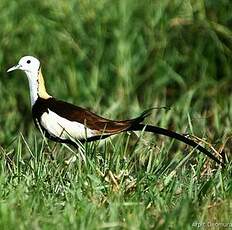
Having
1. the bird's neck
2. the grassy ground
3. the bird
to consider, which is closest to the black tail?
the bird

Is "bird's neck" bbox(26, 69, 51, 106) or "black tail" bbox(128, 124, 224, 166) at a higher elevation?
"bird's neck" bbox(26, 69, 51, 106)

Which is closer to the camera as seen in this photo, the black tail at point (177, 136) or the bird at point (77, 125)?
the black tail at point (177, 136)

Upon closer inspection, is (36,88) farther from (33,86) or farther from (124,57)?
(124,57)

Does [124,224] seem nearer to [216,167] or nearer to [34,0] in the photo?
[216,167]

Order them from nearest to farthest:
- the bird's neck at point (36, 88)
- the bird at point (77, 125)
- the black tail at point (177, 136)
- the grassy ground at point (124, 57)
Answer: the black tail at point (177, 136) < the bird at point (77, 125) < the bird's neck at point (36, 88) < the grassy ground at point (124, 57)

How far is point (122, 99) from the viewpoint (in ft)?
23.5

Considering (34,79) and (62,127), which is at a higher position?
(34,79)

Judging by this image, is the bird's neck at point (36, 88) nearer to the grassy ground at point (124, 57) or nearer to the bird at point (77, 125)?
the bird at point (77, 125)

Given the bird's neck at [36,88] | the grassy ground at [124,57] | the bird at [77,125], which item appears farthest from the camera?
the grassy ground at [124,57]

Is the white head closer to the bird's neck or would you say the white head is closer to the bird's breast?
the bird's neck

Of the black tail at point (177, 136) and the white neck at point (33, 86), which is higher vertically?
the white neck at point (33, 86)

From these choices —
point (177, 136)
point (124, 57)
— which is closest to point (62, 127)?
point (177, 136)

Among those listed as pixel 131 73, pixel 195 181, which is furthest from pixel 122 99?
pixel 195 181

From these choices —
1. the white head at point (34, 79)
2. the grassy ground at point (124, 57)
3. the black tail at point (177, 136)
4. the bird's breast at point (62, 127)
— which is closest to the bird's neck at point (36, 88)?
the white head at point (34, 79)
